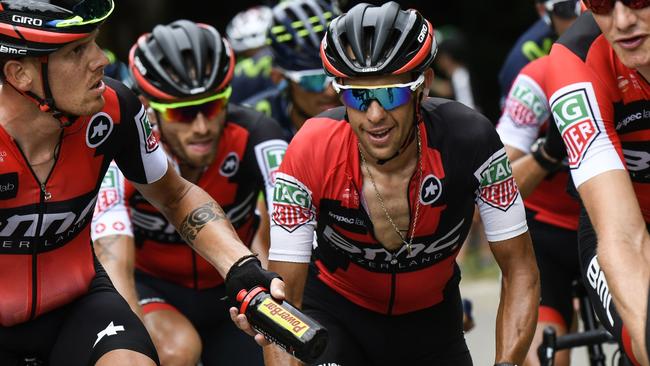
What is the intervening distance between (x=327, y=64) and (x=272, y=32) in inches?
125

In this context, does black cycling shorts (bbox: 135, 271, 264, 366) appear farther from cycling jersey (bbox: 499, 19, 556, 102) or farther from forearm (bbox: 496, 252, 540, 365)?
cycling jersey (bbox: 499, 19, 556, 102)

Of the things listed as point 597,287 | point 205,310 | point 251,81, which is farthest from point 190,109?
point 251,81

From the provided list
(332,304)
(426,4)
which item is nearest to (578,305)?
(332,304)

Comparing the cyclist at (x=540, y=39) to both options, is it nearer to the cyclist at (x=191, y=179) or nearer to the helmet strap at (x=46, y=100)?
the cyclist at (x=191, y=179)

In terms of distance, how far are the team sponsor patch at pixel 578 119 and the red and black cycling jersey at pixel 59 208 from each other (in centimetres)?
171

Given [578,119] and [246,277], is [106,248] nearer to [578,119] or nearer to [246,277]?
[246,277]

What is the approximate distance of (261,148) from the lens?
641 centimetres

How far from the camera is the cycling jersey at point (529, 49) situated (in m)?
7.85

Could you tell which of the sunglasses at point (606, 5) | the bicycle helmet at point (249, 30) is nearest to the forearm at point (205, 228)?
the sunglasses at point (606, 5)

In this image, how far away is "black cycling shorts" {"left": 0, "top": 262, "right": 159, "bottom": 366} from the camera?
15.1 ft

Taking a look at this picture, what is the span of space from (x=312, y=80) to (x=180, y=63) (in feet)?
4.44

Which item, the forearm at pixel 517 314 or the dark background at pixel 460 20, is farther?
the dark background at pixel 460 20

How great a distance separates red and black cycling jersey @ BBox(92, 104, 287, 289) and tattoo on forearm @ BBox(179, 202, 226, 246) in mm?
1096

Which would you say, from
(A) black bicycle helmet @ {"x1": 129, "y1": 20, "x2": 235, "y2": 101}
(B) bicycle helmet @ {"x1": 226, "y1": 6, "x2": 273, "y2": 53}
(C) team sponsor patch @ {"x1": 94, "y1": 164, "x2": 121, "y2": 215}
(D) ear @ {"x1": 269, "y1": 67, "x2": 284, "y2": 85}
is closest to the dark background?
(B) bicycle helmet @ {"x1": 226, "y1": 6, "x2": 273, "y2": 53}
